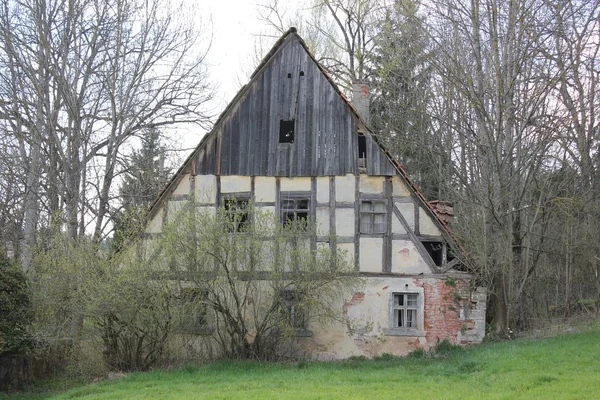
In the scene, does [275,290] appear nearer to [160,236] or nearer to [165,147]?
[160,236]

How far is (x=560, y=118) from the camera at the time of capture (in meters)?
18.3

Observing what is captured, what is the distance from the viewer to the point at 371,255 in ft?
59.7

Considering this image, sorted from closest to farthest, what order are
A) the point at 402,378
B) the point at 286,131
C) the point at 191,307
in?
the point at 402,378 < the point at 191,307 < the point at 286,131

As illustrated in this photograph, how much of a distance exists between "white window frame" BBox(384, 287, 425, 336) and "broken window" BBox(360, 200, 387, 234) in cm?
174

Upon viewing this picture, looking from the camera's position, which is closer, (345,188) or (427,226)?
(427,226)

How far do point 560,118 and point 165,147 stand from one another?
38.6ft

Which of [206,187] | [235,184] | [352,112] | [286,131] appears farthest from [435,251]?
[206,187]

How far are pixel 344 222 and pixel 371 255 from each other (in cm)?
115

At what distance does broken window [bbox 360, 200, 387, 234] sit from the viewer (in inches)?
728

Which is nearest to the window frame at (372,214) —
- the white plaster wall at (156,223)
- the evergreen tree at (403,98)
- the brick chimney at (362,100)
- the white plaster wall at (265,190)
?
the white plaster wall at (265,190)

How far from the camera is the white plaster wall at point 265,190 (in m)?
18.8

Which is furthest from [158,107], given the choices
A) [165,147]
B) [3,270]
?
[3,270]

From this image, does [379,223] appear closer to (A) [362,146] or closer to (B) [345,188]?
(B) [345,188]

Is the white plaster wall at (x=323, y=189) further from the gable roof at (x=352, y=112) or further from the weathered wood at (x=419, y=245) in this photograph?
the weathered wood at (x=419, y=245)
